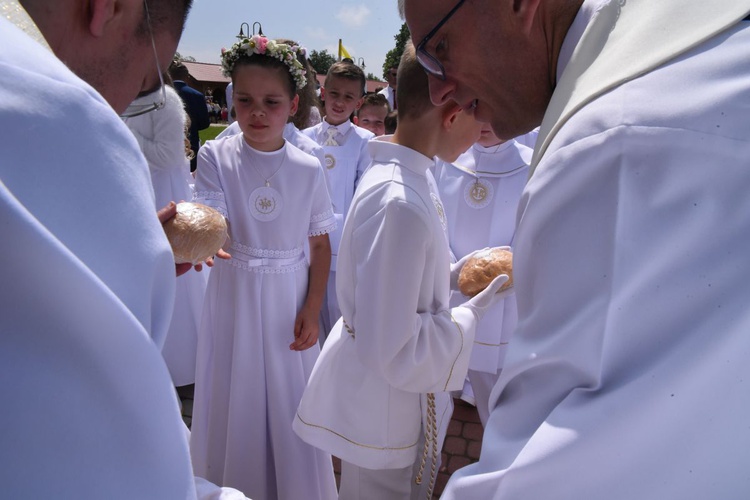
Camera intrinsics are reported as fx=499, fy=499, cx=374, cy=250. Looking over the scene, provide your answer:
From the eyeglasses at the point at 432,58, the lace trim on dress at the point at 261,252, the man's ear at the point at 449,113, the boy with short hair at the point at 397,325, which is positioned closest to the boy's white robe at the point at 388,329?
the boy with short hair at the point at 397,325

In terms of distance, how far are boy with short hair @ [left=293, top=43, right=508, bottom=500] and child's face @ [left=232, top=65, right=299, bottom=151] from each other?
996 mm

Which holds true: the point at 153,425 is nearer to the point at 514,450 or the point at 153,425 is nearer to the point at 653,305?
the point at 514,450

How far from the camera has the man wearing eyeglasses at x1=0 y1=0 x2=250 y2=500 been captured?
56 centimetres

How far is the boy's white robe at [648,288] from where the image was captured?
67 centimetres

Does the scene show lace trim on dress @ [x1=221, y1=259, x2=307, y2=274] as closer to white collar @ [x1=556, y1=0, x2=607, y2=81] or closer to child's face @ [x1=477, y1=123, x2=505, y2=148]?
child's face @ [x1=477, y1=123, x2=505, y2=148]

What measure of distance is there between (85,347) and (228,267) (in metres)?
2.30

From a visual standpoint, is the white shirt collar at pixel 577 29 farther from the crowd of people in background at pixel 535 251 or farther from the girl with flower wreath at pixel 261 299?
the girl with flower wreath at pixel 261 299

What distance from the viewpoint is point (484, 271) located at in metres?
2.38

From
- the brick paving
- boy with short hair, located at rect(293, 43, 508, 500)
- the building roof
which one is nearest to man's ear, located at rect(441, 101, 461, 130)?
boy with short hair, located at rect(293, 43, 508, 500)

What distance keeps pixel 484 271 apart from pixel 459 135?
2.32 feet

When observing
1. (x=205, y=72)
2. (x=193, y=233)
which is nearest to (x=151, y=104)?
(x=193, y=233)

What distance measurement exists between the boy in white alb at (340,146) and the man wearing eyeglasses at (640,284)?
13.4ft

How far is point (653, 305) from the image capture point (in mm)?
689

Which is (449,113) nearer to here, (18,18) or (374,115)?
(18,18)
